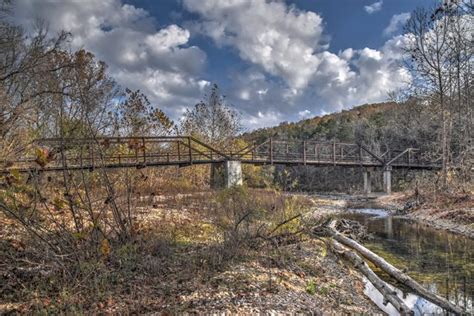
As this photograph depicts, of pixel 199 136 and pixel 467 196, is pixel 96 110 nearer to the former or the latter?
pixel 467 196

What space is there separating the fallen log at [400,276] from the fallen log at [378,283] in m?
0.48

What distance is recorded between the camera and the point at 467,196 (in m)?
15.8

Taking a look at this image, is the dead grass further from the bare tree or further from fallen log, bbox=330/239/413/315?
the bare tree

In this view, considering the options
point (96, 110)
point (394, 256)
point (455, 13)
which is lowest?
point (394, 256)

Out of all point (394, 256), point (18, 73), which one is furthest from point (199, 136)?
point (394, 256)

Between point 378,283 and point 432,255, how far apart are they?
3.86 metres

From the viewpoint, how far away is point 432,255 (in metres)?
9.03

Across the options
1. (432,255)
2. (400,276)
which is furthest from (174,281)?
(432,255)

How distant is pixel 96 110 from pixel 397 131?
1726 inches

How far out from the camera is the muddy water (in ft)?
21.2

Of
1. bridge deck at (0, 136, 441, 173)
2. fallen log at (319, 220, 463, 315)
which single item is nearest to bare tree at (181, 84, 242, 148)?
bridge deck at (0, 136, 441, 173)

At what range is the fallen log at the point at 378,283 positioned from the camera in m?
5.37

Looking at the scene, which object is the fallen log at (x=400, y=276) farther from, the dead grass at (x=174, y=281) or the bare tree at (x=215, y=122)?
the bare tree at (x=215, y=122)

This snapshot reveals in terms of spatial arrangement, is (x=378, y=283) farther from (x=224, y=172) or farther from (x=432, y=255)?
(x=224, y=172)
